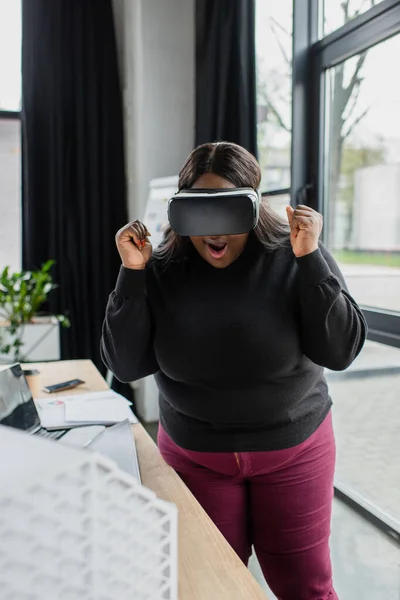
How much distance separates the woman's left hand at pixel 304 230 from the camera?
1034 mm

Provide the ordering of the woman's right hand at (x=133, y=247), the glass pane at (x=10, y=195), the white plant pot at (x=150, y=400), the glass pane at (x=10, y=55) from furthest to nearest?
the glass pane at (x=10, y=195) → the glass pane at (x=10, y=55) → the white plant pot at (x=150, y=400) → the woman's right hand at (x=133, y=247)

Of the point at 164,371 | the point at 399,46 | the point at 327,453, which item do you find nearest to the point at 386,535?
the point at 327,453

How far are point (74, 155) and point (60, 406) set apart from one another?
8.13 ft

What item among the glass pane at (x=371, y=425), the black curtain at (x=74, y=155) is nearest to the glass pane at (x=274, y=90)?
the glass pane at (x=371, y=425)

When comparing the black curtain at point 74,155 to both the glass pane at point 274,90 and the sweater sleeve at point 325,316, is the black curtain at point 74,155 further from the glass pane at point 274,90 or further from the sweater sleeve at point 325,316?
the sweater sleeve at point 325,316

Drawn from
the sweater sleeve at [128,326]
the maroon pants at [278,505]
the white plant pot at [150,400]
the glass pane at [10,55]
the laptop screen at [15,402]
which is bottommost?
the white plant pot at [150,400]

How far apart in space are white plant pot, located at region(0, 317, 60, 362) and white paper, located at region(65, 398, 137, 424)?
186 centimetres

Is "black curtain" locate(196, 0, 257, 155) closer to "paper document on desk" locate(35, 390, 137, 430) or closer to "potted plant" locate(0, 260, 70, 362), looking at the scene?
"potted plant" locate(0, 260, 70, 362)

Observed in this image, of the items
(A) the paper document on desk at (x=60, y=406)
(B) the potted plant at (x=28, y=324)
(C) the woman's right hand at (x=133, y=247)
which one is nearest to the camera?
(C) the woman's right hand at (x=133, y=247)

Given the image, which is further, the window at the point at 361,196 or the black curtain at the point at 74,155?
the black curtain at the point at 74,155

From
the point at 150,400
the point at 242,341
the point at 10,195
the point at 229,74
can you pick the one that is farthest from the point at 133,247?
the point at 10,195

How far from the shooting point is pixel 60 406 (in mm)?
1419

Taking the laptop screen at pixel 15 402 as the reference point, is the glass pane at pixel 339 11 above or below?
above

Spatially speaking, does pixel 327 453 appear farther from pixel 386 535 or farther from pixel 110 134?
pixel 110 134
